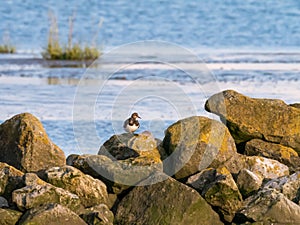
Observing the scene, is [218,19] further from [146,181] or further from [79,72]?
[146,181]

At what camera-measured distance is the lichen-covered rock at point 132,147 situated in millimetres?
8656

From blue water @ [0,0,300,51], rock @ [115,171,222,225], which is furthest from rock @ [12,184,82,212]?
blue water @ [0,0,300,51]

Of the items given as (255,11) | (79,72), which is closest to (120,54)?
(79,72)

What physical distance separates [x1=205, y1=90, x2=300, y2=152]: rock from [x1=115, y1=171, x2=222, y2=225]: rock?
1281mm

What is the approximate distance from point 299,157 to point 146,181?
188cm

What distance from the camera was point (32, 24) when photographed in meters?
30.8

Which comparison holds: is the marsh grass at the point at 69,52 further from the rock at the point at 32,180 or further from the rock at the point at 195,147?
the rock at the point at 32,180

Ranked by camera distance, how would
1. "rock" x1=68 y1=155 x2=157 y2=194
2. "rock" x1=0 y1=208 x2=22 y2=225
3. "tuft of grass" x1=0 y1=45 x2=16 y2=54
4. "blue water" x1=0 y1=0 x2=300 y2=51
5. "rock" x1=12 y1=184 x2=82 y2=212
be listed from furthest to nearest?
"blue water" x1=0 y1=0 x2=300 y2=51 < "tuft of grass" x1=0 y1=45 x2=16 y2=54 < "rock" x1=68 y1=155 x2=157 y2=194 < "rock" x1=12 y1=184 x2=82 y2=212 < "rock" x1=0 y1=208 x2=22 y2=225

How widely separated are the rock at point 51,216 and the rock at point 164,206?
54 centimetres

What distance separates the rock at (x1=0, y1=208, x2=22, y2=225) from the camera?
25.1 ft

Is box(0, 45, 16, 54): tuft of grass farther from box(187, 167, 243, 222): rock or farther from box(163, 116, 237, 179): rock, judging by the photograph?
box(187, 167, 243, 222): rock

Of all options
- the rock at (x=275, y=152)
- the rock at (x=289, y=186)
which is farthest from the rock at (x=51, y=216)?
the rock at (x=275, y=152)

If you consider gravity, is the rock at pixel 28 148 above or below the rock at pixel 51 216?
above

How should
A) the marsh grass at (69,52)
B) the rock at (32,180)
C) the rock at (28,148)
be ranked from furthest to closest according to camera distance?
the marsh grass at (69,52) < the rock at (28,148) < the rock at (32,180)
